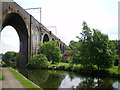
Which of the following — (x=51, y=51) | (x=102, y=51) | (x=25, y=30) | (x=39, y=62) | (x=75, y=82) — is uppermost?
(x=25, y=30)

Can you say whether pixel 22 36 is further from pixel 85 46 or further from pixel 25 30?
pixel 85 46

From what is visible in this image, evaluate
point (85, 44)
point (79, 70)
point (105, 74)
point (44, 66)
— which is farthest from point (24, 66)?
point (105, 74)

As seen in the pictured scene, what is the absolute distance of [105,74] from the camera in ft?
56.1

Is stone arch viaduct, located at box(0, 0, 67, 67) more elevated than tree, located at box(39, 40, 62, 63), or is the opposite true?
stone arch viaduct, located at box(0, 0, 67, 67)

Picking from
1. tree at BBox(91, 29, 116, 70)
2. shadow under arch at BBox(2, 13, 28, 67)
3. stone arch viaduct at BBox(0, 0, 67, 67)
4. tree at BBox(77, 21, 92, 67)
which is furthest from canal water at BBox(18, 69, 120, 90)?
shadow under arch at BBox(2, 13, 28, 67)

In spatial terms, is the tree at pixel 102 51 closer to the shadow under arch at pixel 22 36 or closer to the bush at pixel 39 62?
the bush at pixel 39 62

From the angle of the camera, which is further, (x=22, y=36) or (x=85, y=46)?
(x=22, y=36)

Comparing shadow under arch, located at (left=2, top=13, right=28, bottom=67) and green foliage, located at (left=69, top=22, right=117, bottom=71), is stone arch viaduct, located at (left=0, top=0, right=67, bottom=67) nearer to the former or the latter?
shadow under arch, located at (left=2, top=13, right=28, bottom=67)

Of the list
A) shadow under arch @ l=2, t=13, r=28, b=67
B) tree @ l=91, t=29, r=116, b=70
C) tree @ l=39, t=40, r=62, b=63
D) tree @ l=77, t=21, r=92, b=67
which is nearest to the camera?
tree @ l=91, t=29, r=116, b=70

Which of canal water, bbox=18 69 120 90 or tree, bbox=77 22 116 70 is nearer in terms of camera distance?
canal water, bbox=18 69 120 90

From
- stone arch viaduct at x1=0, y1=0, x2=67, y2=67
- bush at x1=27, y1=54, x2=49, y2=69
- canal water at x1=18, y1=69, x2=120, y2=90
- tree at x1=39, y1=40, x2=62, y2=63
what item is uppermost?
stone arch viaduct at x1=0, y1=0, x2=67, y2=67

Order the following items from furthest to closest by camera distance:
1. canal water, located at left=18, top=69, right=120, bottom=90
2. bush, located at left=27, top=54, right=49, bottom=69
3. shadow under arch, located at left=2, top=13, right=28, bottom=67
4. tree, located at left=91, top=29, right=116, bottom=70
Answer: shadow under arch, located at left=2, top=13, right=28, bottom=67
bush, located at left=27, top=54, right=49, bottom=69
tree, located at left=91, top=29, right=116, bottom=70
canal water, located at left=18, top=69, right=120, bottom=90

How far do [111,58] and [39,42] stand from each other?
1993 cm

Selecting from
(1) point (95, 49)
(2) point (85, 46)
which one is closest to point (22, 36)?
(2) point (85, 46)
